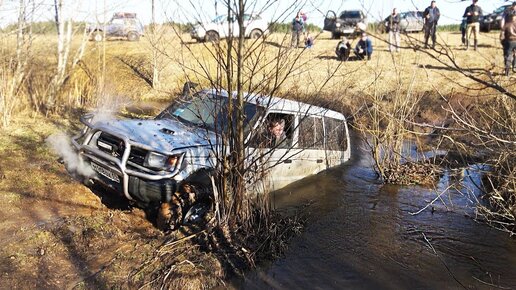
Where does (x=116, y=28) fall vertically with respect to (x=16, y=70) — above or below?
above

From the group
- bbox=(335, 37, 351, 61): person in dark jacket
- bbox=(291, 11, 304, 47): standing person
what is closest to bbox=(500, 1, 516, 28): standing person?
bbox=(335, 37, 351, 61): person in dark jacket

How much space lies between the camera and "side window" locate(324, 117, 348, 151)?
7520 mm

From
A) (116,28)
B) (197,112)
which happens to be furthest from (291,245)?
(116,28)

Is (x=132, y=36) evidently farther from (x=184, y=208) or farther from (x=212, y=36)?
(x=212, y=36)

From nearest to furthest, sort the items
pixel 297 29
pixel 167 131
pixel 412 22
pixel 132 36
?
pixel 412 22, pixel 297 29, pixel 167 131, pixel 132 36

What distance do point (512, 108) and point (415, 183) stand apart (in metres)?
2.26

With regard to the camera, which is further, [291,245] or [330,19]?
[291,245]

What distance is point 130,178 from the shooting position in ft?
16.8

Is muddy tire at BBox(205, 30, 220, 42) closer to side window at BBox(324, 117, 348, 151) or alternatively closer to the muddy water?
the muddy water

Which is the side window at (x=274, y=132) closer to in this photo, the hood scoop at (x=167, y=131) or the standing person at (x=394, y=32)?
the hood scoop at (x=167, y=131)

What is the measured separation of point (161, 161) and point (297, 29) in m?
2.06

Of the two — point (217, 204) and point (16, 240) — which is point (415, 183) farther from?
point (16, 240)

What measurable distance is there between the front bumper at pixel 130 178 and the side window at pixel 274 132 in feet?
3.25

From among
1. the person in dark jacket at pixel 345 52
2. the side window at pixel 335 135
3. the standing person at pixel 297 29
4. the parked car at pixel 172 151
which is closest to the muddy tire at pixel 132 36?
the side window at pixel 335 135
